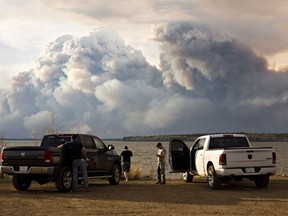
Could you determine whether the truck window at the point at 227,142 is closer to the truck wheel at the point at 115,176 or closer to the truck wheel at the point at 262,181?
the truck wheel at the point at 262,181

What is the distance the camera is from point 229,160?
17.4 meters

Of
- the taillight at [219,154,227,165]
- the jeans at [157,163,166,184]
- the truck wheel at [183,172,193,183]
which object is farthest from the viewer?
the truck wheel at [183,172,193,183]

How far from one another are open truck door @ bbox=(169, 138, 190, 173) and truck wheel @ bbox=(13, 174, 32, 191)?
572 cm

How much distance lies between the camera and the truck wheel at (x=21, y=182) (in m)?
17.7

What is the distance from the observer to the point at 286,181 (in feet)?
71.6

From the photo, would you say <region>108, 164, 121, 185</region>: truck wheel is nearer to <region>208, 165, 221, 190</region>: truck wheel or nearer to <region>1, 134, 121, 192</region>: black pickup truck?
<region>1, 134, 121, 192</region>: black pickup truck

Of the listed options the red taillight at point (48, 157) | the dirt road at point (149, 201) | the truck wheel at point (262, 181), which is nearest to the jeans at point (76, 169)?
the dirt road at point (149, 201)

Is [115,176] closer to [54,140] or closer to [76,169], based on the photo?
[54,140]

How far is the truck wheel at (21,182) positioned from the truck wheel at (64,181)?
1312 millimetres

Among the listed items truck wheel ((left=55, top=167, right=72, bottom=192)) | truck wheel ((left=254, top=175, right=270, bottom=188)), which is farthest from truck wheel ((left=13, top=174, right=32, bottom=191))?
truck wheel ((left=254, top=175, right=270, bottom=188))

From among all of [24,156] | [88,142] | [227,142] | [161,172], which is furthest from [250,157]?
[24,156]

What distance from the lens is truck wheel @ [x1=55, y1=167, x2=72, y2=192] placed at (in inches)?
671

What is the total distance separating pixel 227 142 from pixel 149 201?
19.0 ft

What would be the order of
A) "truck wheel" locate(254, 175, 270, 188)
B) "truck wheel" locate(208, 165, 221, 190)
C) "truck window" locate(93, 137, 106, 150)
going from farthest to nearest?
"truck window" locate(93, 137, 106, 150)
"truck wheel" locate(254, 175, 270, 188)
"truck wheel" locate(208, 165, 221, 190)
